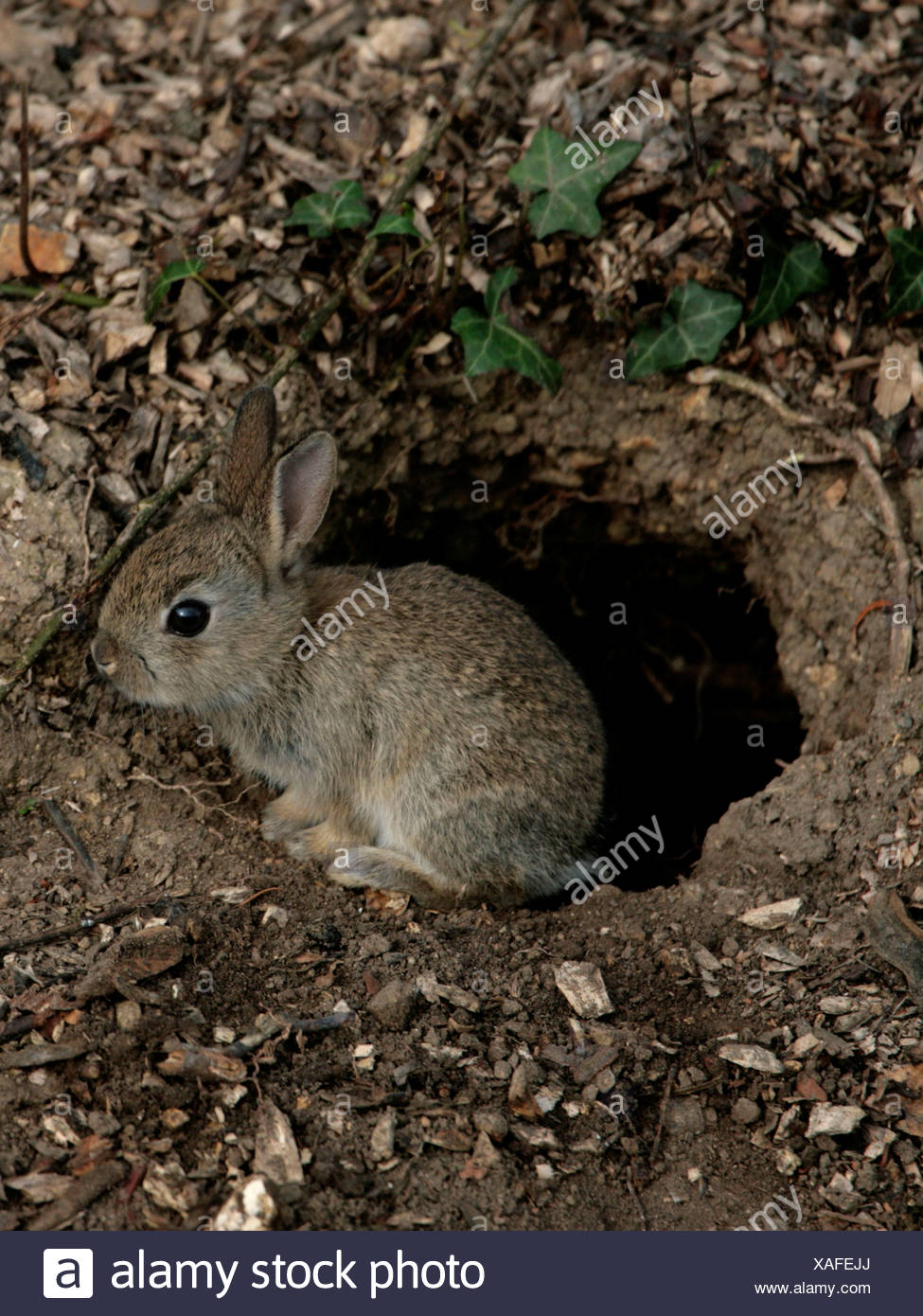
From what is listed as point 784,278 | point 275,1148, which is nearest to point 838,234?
point 784,278

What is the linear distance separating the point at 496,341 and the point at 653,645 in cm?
300

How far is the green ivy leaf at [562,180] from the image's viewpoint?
6691mm

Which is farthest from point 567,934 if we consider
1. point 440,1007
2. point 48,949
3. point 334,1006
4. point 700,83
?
point 700,83

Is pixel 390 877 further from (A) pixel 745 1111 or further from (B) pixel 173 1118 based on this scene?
(A) pixel 745 1111

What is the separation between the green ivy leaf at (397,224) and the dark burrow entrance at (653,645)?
172 cm

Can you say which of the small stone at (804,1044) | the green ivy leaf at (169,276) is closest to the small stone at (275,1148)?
the small stone at (804,1044)

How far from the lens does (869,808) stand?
586 centimetres

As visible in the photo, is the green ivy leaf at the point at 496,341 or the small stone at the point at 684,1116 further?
the green ivy leaf at the point at 496,341

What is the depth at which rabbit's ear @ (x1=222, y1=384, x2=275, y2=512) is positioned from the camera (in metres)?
5.76

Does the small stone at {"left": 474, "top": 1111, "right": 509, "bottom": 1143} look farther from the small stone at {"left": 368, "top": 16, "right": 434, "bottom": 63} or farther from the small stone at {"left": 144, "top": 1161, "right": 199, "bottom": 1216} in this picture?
the small stone at {"left": 368, "top": 16, "right": 434, "bottom": 63}

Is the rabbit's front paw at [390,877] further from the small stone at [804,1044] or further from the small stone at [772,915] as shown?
the small stone at [804,1044]

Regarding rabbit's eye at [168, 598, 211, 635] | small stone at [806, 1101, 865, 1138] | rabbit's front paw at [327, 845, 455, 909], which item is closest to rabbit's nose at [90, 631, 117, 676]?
rabbit's eye at [168, 598, 211, 635]

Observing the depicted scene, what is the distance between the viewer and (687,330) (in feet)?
22.6

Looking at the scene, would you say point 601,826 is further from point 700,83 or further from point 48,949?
point 700,83
